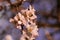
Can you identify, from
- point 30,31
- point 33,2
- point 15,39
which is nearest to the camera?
point 30,31

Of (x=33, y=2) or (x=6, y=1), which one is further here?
(x=33, y=2)

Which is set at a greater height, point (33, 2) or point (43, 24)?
point (33, 2)

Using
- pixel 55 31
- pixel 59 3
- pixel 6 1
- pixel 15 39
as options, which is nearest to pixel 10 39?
pixel 15 39

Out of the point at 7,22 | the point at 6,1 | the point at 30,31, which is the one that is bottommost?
the point at 30,31

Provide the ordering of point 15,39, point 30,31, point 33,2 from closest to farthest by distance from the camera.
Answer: point 30,31, point 15,39, point 33,2

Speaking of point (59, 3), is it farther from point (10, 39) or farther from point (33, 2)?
point (10, 39)

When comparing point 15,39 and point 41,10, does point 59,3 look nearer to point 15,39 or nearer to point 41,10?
point 41,10

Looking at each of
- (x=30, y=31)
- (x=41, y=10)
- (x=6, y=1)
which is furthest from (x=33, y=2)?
(x=30, y=31)
